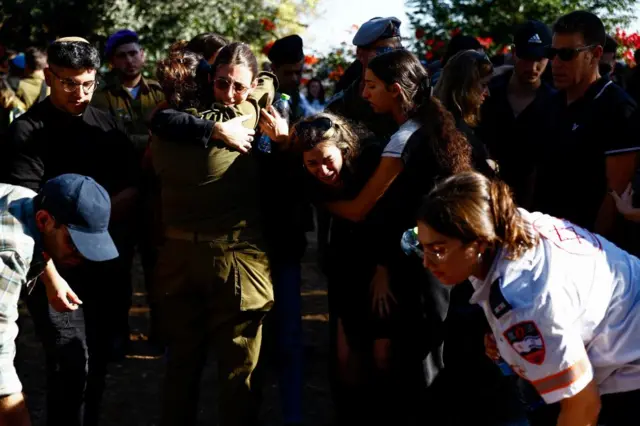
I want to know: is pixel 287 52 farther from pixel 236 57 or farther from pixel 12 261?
pixel 12 261

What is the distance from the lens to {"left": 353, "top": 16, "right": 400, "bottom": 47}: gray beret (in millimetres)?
4621

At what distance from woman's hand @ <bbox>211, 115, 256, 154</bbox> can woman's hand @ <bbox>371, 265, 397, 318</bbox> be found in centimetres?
76

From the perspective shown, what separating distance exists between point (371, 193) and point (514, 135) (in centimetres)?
153

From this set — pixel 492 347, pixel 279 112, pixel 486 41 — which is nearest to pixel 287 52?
pixel 279 112

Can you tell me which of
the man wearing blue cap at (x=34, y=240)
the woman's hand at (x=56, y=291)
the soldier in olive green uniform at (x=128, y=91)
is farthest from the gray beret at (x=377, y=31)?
the man wearing blue cap at (x=34, y=240)

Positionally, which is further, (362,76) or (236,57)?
(362,76)

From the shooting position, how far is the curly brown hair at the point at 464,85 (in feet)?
13.7

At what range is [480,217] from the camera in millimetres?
2623

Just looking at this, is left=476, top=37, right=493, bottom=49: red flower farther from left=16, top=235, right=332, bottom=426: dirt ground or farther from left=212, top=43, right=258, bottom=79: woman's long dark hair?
left=212, top=43, right=258, bottom=79: woman's long dark hair

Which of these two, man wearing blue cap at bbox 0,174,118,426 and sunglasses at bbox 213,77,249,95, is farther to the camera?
sunglasses at bbox 213,77,249,95

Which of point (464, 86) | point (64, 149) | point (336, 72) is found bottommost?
point (336, 72)

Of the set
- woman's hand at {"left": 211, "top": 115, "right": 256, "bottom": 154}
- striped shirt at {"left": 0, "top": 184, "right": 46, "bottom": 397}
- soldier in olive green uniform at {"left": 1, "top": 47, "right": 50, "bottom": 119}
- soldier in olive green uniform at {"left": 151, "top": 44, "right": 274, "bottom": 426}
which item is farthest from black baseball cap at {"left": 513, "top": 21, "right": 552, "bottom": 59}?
soldier in olive green uniform at {"left": 1, "top": 47, "right": 50, "bottom": 119}

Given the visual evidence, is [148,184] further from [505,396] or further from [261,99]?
[505,396]

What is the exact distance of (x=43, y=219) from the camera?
2.99 meters
